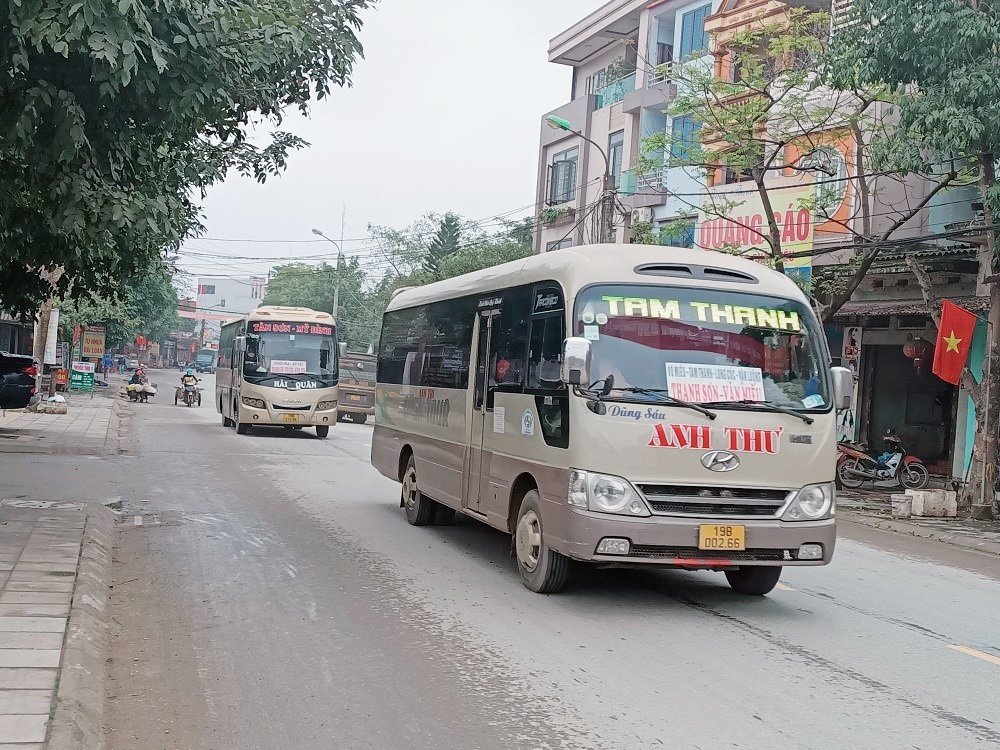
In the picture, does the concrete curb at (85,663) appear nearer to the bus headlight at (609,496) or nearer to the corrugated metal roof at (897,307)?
the bus headlight at (609,496)

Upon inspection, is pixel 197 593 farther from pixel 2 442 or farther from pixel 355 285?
pixel 355 285

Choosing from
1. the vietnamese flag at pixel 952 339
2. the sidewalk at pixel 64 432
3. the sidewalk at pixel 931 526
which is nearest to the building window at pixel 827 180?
the vietnamese flag at pixel 952 339

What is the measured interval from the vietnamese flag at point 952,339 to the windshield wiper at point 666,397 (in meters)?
10.5

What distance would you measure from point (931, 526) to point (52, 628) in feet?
42.8

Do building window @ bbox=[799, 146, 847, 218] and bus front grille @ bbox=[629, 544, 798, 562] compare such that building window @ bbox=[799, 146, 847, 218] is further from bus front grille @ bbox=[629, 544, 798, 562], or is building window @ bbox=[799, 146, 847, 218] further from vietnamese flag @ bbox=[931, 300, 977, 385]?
bus front grille @ bbox=[629, 544, 798, 562]

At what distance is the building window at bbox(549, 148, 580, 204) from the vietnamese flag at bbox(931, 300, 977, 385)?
20887 mm

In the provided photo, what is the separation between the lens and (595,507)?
764 cm

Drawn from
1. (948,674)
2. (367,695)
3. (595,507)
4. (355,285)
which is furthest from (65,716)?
(355,285)

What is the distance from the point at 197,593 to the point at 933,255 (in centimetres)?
1614

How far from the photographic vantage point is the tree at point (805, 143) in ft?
60.8

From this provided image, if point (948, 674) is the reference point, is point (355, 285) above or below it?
above

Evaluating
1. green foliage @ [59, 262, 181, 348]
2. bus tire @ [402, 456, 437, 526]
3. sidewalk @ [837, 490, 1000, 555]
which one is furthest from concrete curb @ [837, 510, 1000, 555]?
green foliage @ [59, 262, 181, 348]

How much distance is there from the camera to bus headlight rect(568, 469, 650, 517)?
7.63m

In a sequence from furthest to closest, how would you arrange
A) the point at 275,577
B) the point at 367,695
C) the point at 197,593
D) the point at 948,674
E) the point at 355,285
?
the point at 355,285 < the point at 275,577 < the point at 197,593 < the point at 948,674 < the point at 367,695
